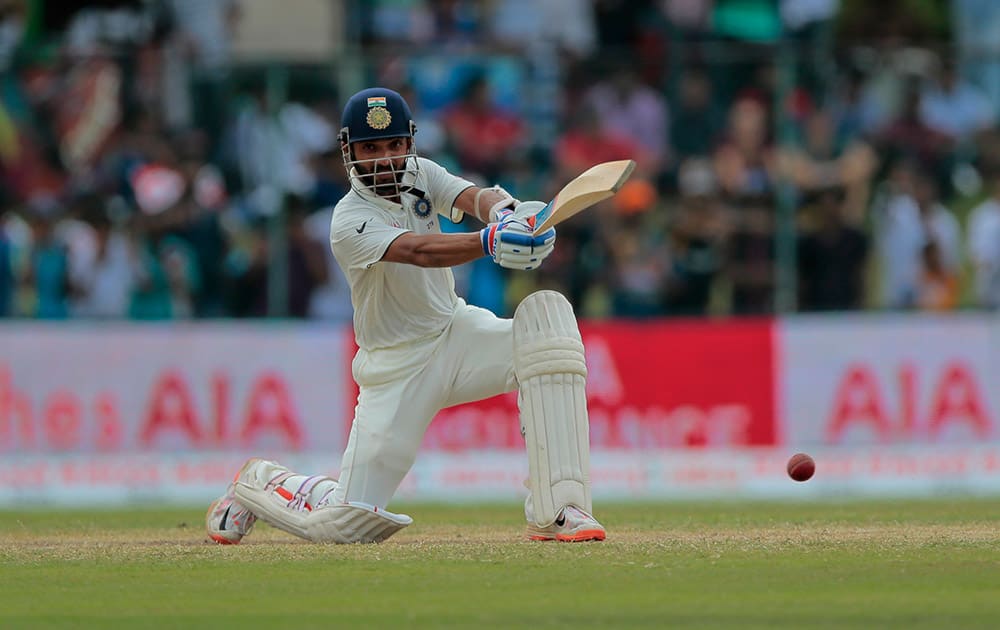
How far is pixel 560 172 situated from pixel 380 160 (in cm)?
602

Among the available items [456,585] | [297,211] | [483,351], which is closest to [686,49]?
[297,211]

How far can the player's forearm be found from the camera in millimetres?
6586

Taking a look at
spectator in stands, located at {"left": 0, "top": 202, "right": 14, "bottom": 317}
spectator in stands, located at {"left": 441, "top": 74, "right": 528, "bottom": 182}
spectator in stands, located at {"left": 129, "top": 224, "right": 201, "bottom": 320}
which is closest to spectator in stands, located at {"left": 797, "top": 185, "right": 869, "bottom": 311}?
spectator in stands, located at {"left": 441, "top": 74, "right": 528, "bottom": 182}

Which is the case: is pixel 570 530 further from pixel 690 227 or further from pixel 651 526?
pixel 690 227

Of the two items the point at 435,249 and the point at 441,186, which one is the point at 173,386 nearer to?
the point at 441,186

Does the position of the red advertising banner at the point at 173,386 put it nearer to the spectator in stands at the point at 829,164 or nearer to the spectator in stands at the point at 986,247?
the spectator in stands at the point at 829,164

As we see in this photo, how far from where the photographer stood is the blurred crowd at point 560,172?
42.2 feet

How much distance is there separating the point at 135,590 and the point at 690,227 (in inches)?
311

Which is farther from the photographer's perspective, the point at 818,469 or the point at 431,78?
the point at 431,78

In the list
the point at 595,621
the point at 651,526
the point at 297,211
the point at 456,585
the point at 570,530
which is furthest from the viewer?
the point at 297,211

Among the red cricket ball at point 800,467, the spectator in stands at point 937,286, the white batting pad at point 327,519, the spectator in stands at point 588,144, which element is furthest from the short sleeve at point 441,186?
the spectator in stands at point 937,286

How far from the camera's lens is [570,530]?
6.73 metres

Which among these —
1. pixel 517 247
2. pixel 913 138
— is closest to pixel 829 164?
pixel 913 138

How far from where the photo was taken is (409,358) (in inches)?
281
